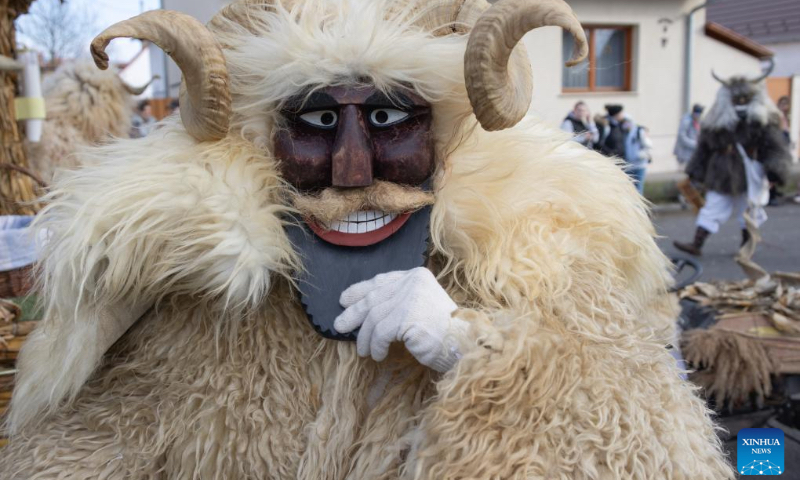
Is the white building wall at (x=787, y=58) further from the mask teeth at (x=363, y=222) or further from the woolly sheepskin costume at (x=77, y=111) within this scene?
the mask teeth at (x=363, y=222)

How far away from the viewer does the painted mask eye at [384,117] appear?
1.47m

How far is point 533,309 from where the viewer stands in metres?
1.37

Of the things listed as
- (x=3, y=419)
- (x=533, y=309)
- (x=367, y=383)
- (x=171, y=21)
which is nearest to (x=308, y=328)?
(x=367, y=383)

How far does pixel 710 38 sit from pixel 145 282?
14834 mm

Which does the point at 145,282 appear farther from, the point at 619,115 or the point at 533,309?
the point at 619,115

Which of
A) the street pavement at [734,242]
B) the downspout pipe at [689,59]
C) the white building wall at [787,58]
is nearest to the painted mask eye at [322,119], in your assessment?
the street pavement at [734,242]

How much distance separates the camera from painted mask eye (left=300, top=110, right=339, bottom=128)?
1478 millimetres

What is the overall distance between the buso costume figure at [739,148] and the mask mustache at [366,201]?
5.86 metres

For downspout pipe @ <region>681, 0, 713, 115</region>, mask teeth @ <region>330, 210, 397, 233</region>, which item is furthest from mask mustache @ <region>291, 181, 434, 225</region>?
downspout pipe @ <region>681, 0, 713, 115</region>

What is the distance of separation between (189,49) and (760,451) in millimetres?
2223

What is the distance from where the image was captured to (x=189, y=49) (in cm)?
136

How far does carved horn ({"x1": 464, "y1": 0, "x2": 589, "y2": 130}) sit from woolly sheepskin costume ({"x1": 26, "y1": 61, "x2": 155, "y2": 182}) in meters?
4.22

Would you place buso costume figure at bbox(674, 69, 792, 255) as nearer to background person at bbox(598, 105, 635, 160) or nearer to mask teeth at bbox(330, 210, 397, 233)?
background person at bbox(598, 105, 635, 160)

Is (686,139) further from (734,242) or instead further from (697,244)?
(697,244)
